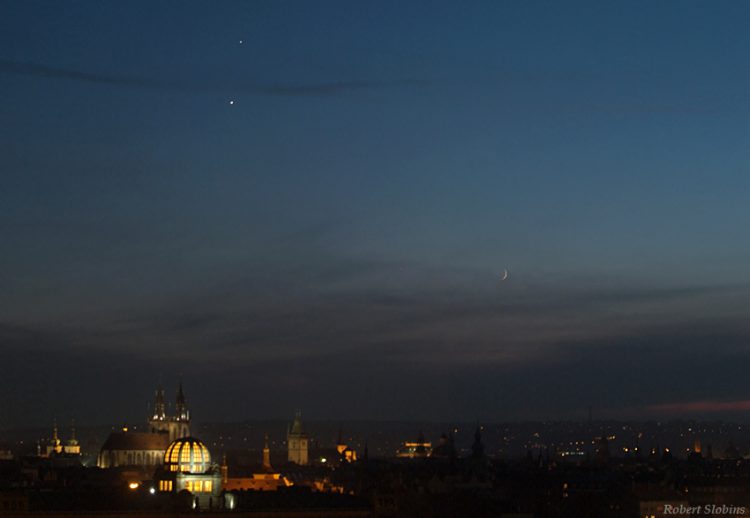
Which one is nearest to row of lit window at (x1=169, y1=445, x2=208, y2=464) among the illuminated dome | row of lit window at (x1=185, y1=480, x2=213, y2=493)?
the illuminated dome

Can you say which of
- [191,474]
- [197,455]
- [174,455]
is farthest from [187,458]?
[191,474]

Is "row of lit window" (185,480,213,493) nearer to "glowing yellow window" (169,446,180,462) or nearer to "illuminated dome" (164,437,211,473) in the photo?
"illuminated dome" (164,437,211,473)

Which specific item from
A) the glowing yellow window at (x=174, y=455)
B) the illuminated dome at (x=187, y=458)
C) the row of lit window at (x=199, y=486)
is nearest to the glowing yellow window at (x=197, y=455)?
the illuminated dome at (x=187, y=458)

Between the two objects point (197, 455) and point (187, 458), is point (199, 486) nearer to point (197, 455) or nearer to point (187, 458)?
point (187, 458)

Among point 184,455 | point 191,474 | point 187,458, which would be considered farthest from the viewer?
point 187,458

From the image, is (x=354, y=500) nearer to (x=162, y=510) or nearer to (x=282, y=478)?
(x=162, y=510)

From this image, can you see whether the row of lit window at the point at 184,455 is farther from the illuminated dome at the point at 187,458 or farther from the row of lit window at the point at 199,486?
the row of lit window at the point at 199,486

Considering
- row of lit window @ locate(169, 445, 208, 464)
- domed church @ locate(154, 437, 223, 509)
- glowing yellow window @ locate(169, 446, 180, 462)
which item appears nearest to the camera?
domed church @ locate(154, 437, 223, 509)
